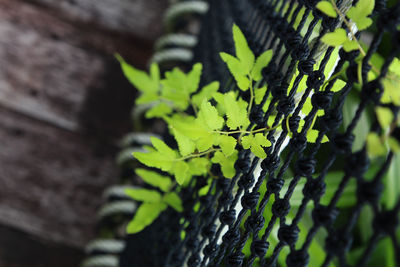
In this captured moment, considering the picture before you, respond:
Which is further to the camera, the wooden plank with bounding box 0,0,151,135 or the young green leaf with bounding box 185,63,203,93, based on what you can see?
the wooden plank with bounding box 0,0,151,135

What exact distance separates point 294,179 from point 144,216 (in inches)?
11.9

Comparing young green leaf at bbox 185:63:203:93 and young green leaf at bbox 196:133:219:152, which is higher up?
young green leaf at bbox 185:63:203:93

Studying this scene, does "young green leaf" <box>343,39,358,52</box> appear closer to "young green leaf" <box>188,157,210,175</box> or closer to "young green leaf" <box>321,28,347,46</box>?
"young green leaf" <box>321,28,347,46</box>

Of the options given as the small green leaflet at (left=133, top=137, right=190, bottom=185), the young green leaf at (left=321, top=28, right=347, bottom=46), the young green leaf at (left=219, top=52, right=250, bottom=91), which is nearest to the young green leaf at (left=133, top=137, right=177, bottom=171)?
the small green leaflet at (left=133, top=137, right=190, bottom=185)

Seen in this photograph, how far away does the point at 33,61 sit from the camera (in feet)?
4.49

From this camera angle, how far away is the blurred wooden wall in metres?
1.28

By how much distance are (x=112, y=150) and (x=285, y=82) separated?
3.29 feet

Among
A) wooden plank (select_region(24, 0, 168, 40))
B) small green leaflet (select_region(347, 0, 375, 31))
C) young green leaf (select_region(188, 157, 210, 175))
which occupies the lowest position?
young green leaf (select_region(188, 157, 210, 175))

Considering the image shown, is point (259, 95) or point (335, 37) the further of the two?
point (259, 95)

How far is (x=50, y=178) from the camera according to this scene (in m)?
1.33

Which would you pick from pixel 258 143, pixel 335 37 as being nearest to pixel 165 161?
pixel 258 143

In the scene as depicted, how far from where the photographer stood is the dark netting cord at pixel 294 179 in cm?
30

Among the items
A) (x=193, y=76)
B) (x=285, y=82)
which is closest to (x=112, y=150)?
(x=193, y=76)

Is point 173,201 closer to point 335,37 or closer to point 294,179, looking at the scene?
point 294,179
